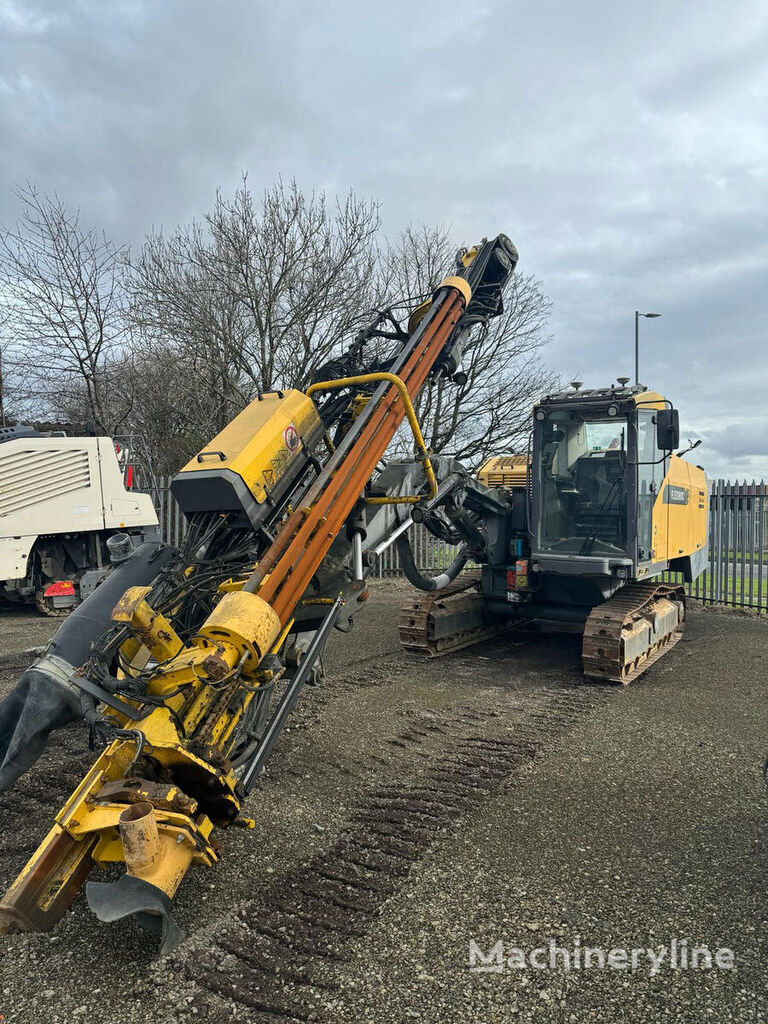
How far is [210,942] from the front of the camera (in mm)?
2879

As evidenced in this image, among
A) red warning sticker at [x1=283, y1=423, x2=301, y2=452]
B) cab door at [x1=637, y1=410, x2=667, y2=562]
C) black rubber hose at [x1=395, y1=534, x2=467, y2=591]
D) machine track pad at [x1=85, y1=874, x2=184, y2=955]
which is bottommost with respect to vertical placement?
machine track pad at [x1=85, y1=874, x2=184, y2=955]

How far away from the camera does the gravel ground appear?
2600 millimetres

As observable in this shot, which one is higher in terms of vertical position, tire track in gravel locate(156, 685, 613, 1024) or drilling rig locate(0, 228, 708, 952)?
drilling rig locate(0, 228, 708, 952)

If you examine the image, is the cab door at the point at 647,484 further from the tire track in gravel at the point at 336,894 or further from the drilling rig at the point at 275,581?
the tire track in gravel at the point at 336,894

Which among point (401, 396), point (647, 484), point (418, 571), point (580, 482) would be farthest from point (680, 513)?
point (401, 396)

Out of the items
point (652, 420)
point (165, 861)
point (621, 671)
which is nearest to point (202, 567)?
point (165, 861)

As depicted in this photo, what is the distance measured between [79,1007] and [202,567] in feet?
7.10

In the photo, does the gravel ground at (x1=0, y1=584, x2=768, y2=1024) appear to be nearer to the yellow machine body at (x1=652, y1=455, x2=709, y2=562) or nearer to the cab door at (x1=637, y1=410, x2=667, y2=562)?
the cab door at (x1=637, y1=410, x2=667, y2=562)

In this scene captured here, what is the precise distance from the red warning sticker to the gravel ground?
2.11 meters

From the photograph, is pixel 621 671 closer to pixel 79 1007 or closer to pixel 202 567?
pixel 202 567

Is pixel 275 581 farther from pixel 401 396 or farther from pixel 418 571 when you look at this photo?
pixel 418 571

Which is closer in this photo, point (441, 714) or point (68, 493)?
point (441, 714)

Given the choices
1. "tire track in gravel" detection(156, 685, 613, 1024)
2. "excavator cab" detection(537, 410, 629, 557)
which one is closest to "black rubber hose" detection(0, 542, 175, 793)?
"tire track in gravel" detection(156, 685, 613, 1024)

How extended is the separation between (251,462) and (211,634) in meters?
1.18
